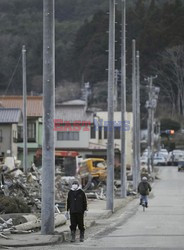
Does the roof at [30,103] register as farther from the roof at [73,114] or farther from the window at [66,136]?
the window at [66,136]

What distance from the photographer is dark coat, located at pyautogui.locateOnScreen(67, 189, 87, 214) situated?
2144cm

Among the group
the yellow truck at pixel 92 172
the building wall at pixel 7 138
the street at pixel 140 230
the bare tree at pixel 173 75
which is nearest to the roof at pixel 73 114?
the building wall at pixel 7 138

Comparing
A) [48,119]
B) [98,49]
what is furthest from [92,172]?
[98,49]

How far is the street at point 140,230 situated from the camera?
20.7 metres

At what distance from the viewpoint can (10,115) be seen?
2926 inches

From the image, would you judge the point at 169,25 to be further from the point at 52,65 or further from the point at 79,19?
the point at 52,65

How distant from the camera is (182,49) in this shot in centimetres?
11456

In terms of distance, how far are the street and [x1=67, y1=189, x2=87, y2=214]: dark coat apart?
2.84 feet

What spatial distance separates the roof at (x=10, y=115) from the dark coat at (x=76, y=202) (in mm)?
52460

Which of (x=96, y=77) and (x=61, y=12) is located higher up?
(x=61, y=12)

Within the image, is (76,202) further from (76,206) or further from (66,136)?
(66,136)

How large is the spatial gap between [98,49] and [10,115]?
46952mm

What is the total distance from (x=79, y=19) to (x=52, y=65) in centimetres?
13710

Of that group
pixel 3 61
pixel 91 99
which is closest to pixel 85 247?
pixel 3 61
